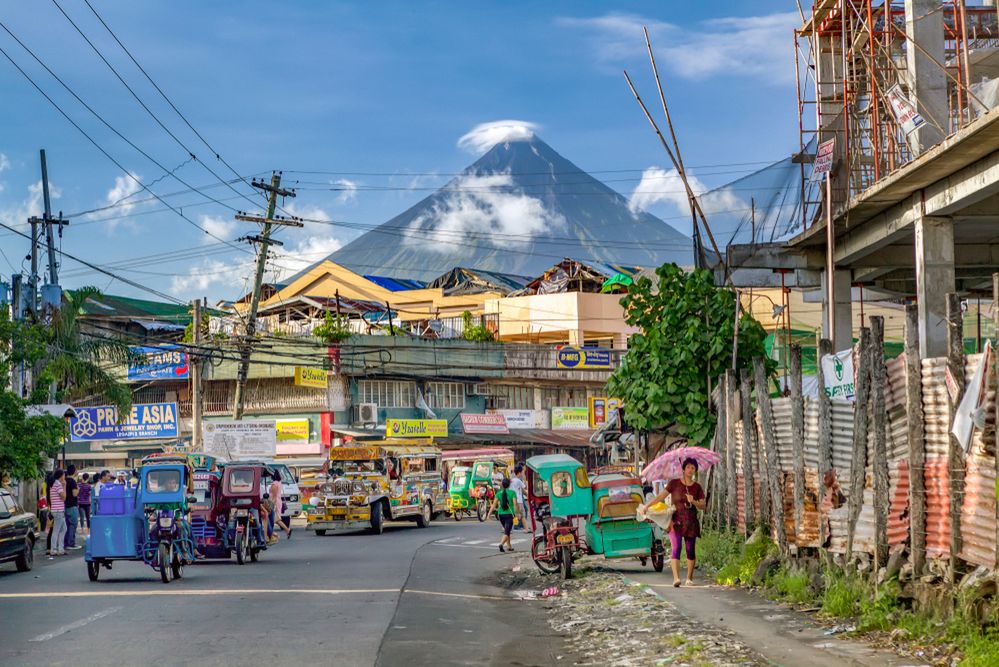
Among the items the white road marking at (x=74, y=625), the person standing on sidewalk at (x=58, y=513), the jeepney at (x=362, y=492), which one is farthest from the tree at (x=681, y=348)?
the jeepney at (x=362, y=492)

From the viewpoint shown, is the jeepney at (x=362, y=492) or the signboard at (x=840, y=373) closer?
the signboard at (x=840, y=373)

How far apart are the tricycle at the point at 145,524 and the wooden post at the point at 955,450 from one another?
1289cm

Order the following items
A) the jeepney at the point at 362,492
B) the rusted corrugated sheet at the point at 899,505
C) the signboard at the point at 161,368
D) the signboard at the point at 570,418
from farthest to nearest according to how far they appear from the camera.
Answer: the signboard at the point at 570,418
the signboard at the point at 161,368
the jeepney at the point at 362,492
the rusted corrugated sheet at the point at 899,505

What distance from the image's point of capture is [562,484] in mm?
19875

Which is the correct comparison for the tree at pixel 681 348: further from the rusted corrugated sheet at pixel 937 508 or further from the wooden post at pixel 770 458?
the rusted corrugated sheet at pixel 937 508

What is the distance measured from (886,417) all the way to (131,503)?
12.9 meters

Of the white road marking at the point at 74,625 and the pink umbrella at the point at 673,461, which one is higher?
the pink umbrella at the point at 673,461

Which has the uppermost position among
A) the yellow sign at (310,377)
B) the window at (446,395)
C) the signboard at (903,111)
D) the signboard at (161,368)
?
the signboard at (903,111)

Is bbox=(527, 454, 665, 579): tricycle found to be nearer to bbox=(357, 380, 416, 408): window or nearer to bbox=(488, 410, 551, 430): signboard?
bbox=(357, 380, 416, 408): window

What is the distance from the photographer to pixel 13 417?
2719 cm

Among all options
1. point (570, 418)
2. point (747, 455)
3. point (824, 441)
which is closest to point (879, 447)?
point (824, 441)

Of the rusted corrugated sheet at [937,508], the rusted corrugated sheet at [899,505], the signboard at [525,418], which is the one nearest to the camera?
the rusted corrugated sheet at [937,508]

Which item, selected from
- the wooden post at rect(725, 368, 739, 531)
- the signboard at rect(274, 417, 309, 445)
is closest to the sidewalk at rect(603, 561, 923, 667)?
the wooden post at rect(725, 368, 739, 531)

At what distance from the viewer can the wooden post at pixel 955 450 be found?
35.0 ft
